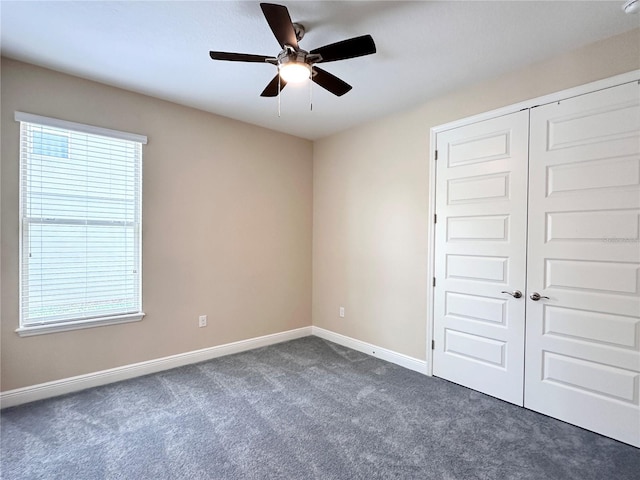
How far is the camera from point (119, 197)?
2.99 m

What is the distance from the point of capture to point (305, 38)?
7.32ft

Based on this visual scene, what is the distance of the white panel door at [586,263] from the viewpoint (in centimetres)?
210

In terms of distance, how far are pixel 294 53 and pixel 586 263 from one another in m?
2.40

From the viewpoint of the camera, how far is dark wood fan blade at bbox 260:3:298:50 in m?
1.60

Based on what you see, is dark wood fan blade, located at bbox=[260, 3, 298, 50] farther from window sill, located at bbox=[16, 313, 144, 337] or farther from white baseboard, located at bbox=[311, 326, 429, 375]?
white baseboard, located at bbox=[311, 326, 429, 375]

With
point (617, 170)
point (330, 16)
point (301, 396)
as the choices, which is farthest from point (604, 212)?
point (301, 396)

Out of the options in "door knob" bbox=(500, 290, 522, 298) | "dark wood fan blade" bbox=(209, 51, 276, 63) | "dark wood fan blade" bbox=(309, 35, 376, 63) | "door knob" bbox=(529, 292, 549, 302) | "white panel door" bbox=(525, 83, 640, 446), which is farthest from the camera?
"door knob" bbox=(500, 290, 522, 298)

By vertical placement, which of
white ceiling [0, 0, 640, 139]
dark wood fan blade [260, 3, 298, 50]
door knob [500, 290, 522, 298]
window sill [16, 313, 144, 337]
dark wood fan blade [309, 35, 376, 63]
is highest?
white ceiling [0, 0, 640, 139]

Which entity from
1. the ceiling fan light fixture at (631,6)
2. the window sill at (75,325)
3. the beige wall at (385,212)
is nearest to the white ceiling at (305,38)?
the ceiling fan light fixture at (631,6)

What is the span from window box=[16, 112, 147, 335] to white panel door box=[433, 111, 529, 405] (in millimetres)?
2909

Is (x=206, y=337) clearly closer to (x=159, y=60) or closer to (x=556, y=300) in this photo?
(x=159, y=60)

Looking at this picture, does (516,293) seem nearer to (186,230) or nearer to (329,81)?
(329,81)

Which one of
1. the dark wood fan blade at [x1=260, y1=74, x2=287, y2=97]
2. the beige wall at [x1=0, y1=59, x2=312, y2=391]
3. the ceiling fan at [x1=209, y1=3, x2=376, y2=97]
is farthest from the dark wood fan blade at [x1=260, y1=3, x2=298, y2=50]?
the beige wall at [x1=0, y1=59, x2=312, y2=391]

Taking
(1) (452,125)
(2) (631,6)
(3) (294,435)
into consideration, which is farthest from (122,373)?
(2) (631,6)
